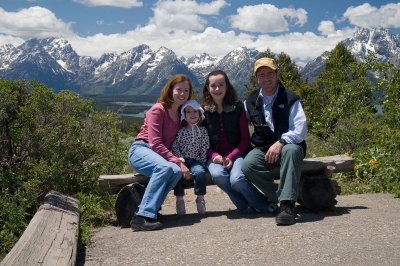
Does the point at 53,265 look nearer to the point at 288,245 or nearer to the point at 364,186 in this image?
the point at 288,245

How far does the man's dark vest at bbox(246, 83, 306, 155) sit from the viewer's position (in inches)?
220

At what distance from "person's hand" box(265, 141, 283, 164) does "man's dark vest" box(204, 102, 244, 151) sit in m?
0.58

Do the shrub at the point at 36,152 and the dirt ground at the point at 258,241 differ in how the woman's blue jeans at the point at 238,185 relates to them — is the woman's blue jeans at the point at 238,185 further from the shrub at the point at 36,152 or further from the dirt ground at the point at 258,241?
the shrub at the point at 36,152

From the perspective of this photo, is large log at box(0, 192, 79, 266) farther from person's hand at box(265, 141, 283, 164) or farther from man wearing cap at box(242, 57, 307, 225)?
person's hand at box(265, 141, 283, 164)

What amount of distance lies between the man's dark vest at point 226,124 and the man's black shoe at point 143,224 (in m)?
1.28

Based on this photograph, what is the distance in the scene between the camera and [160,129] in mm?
A: 5676

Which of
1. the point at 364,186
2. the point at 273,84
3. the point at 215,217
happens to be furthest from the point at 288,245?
the point at 364,186

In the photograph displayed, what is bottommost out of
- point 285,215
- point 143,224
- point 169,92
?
point 143,224

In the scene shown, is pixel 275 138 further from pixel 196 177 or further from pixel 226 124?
pixel 196 177

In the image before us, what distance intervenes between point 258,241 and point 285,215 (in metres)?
0.67

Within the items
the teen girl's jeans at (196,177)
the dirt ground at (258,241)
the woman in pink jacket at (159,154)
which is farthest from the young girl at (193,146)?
the dirt ground at (258,241)

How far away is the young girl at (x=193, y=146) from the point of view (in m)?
5.71

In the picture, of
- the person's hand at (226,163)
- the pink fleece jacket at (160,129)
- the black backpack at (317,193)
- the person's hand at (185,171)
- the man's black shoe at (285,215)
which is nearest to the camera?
the man's black shoe at (285,215)

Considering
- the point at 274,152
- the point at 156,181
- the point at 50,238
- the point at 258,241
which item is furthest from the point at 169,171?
the point at 50,238
